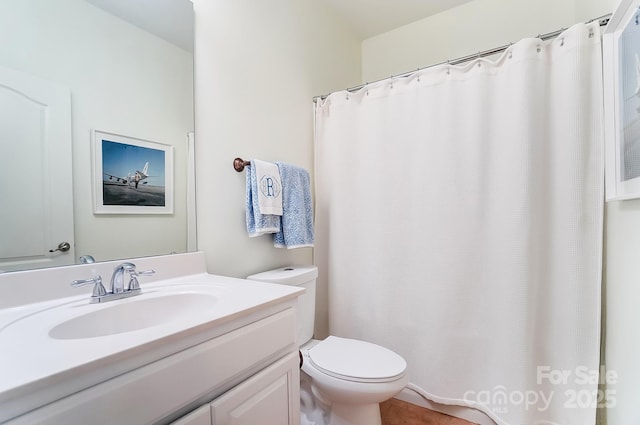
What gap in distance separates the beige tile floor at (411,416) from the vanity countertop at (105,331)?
1.07 metres

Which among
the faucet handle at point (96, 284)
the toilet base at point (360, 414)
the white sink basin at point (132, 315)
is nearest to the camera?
the white sink basin at point (132, 315)

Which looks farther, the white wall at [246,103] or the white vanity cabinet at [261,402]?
the white wall at [246,103]

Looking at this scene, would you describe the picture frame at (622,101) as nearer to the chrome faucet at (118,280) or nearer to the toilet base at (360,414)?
the toilet base at (360,414)

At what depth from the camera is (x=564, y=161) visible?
1214mm

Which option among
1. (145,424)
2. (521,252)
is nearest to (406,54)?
(521,252)

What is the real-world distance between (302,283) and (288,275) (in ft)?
0.32

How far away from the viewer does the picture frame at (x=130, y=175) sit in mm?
948

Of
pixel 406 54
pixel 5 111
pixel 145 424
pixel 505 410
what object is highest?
pixel 406 54

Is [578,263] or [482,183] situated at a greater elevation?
[482,183]

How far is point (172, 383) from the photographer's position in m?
0.59

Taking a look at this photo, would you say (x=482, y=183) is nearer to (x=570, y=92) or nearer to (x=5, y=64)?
(x=570, y=92)

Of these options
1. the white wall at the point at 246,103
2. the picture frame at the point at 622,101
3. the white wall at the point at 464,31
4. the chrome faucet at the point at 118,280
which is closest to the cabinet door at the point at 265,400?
the chrome faucet at the point at 118,280

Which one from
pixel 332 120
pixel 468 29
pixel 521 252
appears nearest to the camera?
pixel 521 252

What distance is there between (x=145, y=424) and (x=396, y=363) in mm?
955
